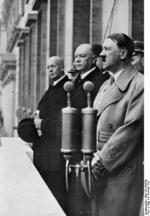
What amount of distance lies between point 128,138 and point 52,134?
1.21m

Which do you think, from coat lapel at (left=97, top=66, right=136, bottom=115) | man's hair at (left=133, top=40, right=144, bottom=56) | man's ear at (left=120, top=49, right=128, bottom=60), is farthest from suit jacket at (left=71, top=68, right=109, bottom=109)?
man's hair at (left=133, top=40, right=144, bottom=56)

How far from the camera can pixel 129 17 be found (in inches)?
155

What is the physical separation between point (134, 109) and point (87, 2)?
1.32 metres

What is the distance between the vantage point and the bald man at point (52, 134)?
475 centimetres

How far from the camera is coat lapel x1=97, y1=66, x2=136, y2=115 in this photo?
388 cm

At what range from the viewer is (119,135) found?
12.9 feet

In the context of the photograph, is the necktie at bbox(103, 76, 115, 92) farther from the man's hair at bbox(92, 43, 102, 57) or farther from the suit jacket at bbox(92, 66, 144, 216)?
the man's hair at bbox(92, 43, 102, 57)

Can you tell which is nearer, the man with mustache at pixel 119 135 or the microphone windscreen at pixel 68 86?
the man with mustache at pixel 119 135

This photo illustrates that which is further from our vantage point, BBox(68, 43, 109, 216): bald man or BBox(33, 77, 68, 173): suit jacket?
BBox(33, 77, 68, 173): suit jacket

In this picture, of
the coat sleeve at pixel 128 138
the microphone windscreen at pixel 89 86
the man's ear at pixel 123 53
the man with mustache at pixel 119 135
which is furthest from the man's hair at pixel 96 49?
the coat sleeve at pixel 128 138

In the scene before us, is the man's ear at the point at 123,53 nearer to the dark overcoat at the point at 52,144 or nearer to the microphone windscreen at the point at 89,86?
the microphone windscreen at the point at 89,86

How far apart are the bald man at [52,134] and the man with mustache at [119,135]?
0.60 metres

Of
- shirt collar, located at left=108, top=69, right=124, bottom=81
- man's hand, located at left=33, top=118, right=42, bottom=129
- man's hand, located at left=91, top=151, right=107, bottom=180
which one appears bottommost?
man's hand, located at left=91, top=151, right=107, bottom=180

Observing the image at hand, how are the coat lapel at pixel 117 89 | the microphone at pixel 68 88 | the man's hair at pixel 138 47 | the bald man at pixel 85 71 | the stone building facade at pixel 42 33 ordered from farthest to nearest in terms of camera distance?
the microphone at pixel 68 88, the bald man at pixel 85 71, the stone building facade at pixel 42 33, the coat lapel at pixel 117 89, the man's hair at pixel 138 47
